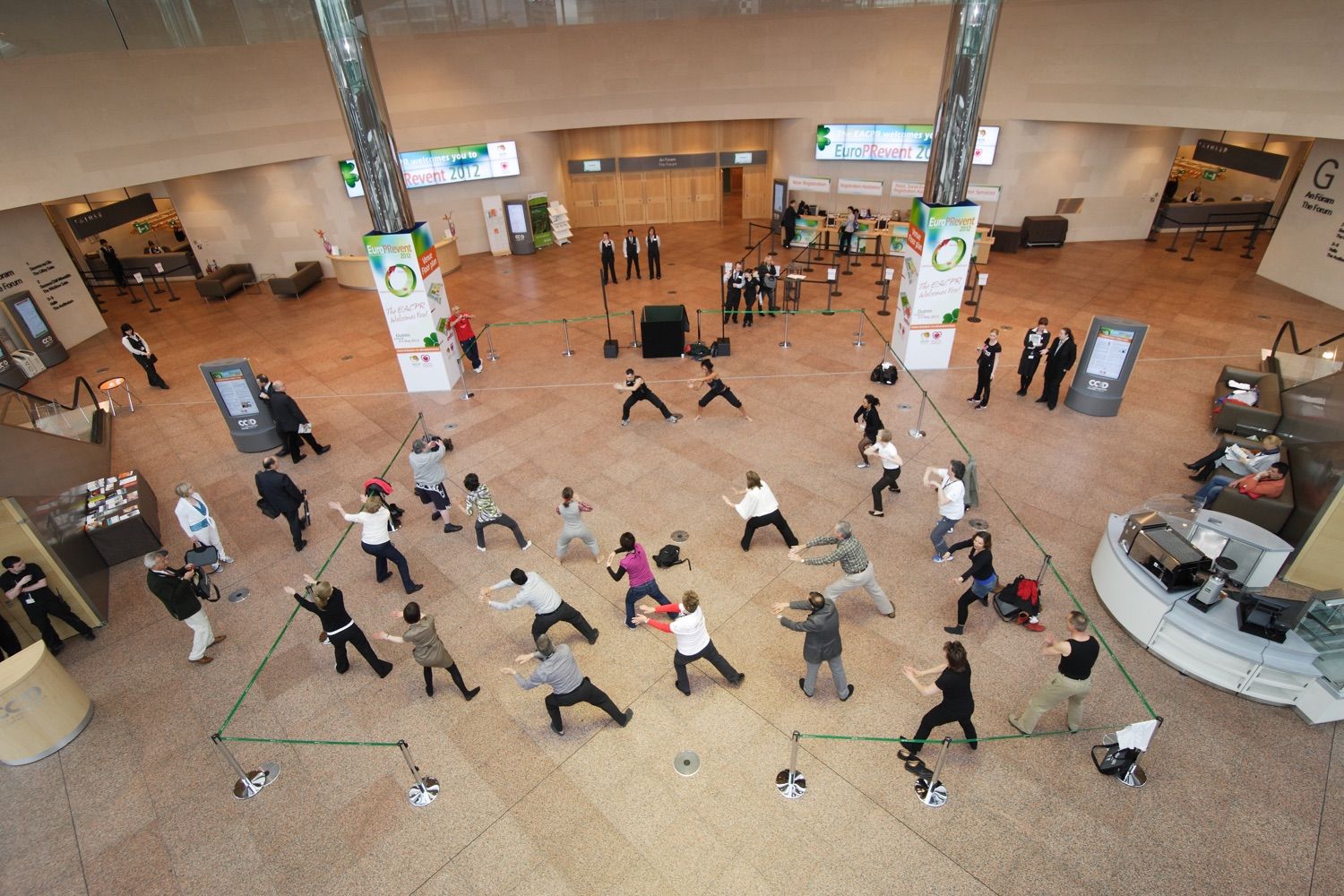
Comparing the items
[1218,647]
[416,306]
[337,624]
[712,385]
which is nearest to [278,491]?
[337,624]

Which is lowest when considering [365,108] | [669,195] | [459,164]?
[669,195]

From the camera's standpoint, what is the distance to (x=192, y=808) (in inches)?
222

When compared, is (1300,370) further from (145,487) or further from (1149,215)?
(145,487)

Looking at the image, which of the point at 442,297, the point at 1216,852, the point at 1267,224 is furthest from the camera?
the point at 1267,224

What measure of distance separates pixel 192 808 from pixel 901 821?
607 cm

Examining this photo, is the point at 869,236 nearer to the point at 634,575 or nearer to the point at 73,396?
the point at 634,575

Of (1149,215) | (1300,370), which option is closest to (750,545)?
(1300,370)

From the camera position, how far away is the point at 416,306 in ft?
38.4

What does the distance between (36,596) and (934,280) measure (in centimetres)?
1342

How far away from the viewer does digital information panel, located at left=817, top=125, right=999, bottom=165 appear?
18484 millimetres

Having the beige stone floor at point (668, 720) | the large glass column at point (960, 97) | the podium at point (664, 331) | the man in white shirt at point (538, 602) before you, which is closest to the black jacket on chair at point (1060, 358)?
the beige stone floor at point (668, 720)

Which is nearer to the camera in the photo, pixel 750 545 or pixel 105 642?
pixel 105 642

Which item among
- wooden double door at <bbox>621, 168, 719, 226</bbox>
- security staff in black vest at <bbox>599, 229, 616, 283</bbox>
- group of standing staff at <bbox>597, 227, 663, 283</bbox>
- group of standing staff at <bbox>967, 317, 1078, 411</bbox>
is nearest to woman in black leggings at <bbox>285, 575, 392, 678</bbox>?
group of standing staff at <bbox>967, 317, 1078, 411</bbox>

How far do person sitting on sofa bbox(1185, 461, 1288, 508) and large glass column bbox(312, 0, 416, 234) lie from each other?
12833 millimetres
